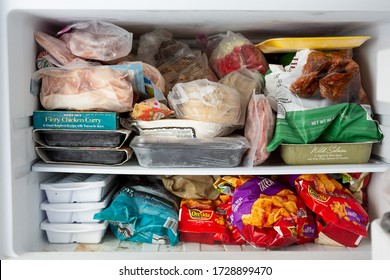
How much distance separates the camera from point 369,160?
47.6 inches

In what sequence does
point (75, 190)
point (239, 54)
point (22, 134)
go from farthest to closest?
point (239, 54) → point (75, 190) → point (22, 134)

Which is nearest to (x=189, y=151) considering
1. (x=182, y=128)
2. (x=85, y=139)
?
(x=182, y=128)

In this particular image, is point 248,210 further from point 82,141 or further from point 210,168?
point 82,141

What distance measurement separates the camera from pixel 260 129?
1111 millimetres

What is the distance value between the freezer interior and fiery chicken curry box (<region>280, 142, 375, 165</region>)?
25mm

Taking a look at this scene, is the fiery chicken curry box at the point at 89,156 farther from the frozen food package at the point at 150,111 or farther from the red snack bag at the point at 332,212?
the red snack bag at the point at 332,212

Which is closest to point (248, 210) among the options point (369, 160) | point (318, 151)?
point (318, 151)

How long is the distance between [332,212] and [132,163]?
0.57m

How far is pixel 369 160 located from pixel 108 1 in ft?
2.76

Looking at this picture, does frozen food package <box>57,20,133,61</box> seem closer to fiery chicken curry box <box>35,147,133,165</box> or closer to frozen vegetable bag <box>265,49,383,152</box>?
fiery chicken curry box <box>35,147,133,165</box>

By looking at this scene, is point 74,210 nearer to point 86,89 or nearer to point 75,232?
point 75,232

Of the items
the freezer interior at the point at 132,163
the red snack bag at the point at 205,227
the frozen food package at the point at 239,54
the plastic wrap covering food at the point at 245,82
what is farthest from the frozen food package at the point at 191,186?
the frozen food package at the point at 239,54

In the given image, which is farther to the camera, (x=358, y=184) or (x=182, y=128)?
(x=358, y=184)

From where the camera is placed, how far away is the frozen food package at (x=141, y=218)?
115 centimetres
